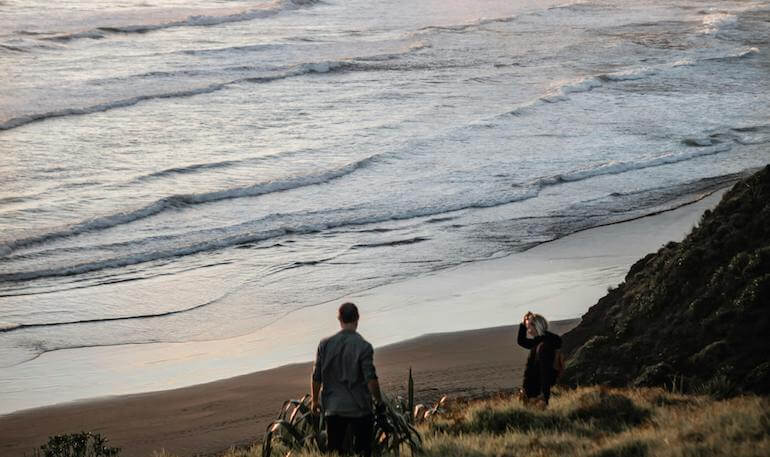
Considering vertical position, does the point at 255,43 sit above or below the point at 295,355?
above

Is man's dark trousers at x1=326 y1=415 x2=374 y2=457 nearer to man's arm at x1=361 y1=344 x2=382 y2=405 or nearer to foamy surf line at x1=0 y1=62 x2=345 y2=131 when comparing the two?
man's arm at x1=361 y1=344 x2=382 y2=405

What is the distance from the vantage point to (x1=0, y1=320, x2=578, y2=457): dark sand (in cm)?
1151

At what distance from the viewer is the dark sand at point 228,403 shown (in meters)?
11.5

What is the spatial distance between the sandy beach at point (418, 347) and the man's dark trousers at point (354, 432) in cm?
336

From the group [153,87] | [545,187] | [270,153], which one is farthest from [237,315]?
[153,87]

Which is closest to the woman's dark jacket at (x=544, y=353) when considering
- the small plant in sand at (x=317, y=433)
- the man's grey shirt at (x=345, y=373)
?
the small plant in sand at (x=317, y=433)

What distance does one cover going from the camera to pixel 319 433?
8.45 meters

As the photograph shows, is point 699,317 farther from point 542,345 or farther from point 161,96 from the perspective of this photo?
point 161,96

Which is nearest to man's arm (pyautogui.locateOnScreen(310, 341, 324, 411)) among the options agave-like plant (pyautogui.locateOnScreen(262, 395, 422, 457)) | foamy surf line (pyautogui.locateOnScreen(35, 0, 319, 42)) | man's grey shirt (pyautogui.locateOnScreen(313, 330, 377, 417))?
man's grey shirt (pyautogui.locateOnScreen(313, 330, 377, 417))

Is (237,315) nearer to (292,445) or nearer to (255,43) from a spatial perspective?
(292,445)

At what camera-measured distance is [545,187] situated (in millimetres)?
24266

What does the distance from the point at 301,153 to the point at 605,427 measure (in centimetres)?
1959

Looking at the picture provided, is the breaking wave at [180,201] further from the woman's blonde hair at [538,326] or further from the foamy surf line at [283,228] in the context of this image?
the woman's blonde hair at [538,326]

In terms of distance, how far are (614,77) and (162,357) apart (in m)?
26.6
